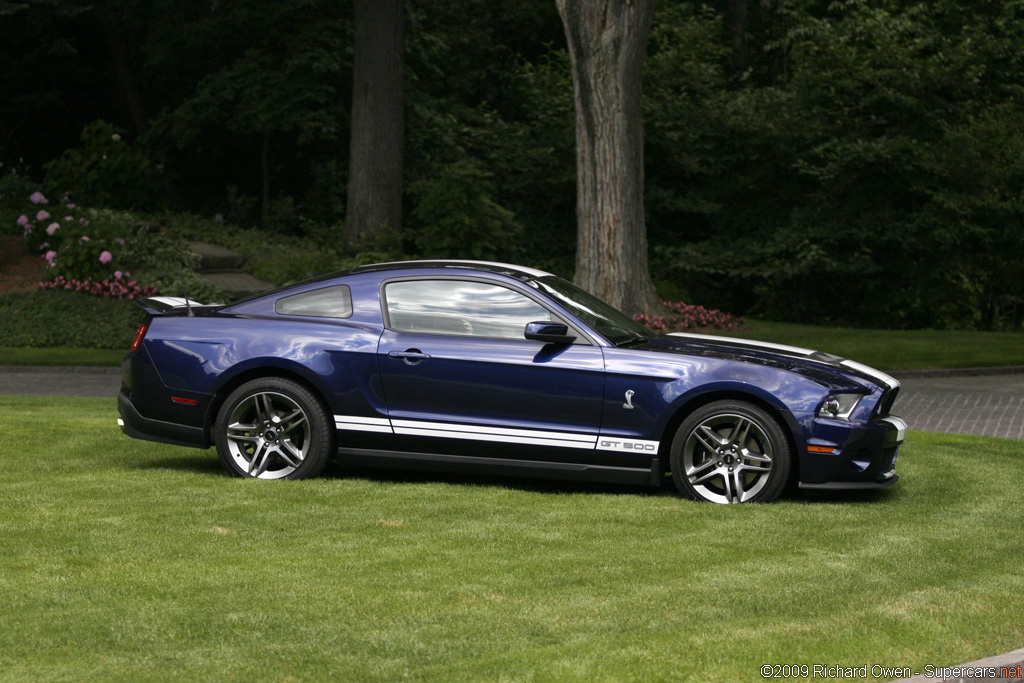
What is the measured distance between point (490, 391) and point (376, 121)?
19.1 metres

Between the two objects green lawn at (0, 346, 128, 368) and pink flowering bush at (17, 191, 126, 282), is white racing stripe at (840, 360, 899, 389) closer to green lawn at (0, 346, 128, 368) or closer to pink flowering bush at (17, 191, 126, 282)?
green lawn at (0, 346, 128, 368)

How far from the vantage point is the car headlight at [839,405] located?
770 centimetres

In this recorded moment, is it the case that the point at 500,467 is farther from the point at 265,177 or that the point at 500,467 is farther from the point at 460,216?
the point at 265,177

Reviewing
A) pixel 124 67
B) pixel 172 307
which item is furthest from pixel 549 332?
pixel 124 67

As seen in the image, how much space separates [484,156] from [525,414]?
23.4 meters

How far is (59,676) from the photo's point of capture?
4.48m

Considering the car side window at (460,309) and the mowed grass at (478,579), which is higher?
the car side window at (460,309)

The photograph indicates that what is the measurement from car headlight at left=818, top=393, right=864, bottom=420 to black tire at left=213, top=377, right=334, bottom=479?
3192 millimetres

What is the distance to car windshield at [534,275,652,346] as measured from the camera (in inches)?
326

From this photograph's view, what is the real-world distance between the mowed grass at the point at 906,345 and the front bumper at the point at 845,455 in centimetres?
1113

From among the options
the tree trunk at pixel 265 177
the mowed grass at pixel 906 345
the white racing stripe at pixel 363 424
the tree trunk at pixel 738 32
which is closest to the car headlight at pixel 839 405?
the white racing stripe at pixel 363 424

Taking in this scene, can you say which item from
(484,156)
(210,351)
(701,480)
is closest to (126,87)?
(484,156)

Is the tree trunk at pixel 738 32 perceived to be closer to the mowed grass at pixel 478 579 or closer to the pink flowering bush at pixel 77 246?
the pink flowering bush at pixel 77 246

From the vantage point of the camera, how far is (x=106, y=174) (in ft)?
89.7
